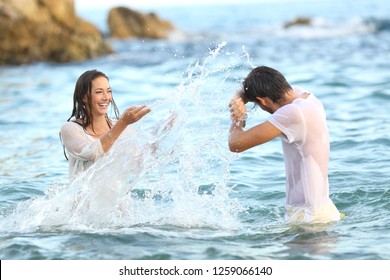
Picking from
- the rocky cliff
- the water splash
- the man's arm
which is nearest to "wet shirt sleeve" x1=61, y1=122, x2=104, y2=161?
the water splash

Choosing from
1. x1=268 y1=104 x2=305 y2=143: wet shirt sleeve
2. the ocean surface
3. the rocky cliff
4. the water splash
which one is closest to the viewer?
x1=268 y1=104 x2=305 y2=143: wet shirt sleeve

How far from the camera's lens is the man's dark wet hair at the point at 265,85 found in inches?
270

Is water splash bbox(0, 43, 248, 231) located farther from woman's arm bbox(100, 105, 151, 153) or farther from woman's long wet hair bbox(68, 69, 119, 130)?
woman's long wet hair bbox(68, 69, 119, 130)

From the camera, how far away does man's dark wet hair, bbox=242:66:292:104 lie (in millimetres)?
6855

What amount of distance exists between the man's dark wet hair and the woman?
1200mm

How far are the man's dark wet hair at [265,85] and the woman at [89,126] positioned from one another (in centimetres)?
120

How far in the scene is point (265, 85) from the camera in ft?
22.5

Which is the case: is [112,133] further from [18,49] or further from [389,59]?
[18,49]

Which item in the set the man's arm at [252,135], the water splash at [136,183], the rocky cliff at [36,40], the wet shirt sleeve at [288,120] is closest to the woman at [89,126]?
the water splash at [136,183]

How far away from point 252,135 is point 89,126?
5.38 ft

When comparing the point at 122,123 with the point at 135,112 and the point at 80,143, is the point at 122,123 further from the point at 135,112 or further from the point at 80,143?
the point at 80,143

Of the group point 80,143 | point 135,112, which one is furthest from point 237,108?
point 80,143

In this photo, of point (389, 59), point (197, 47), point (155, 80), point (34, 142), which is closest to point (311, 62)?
point (389, 59)
